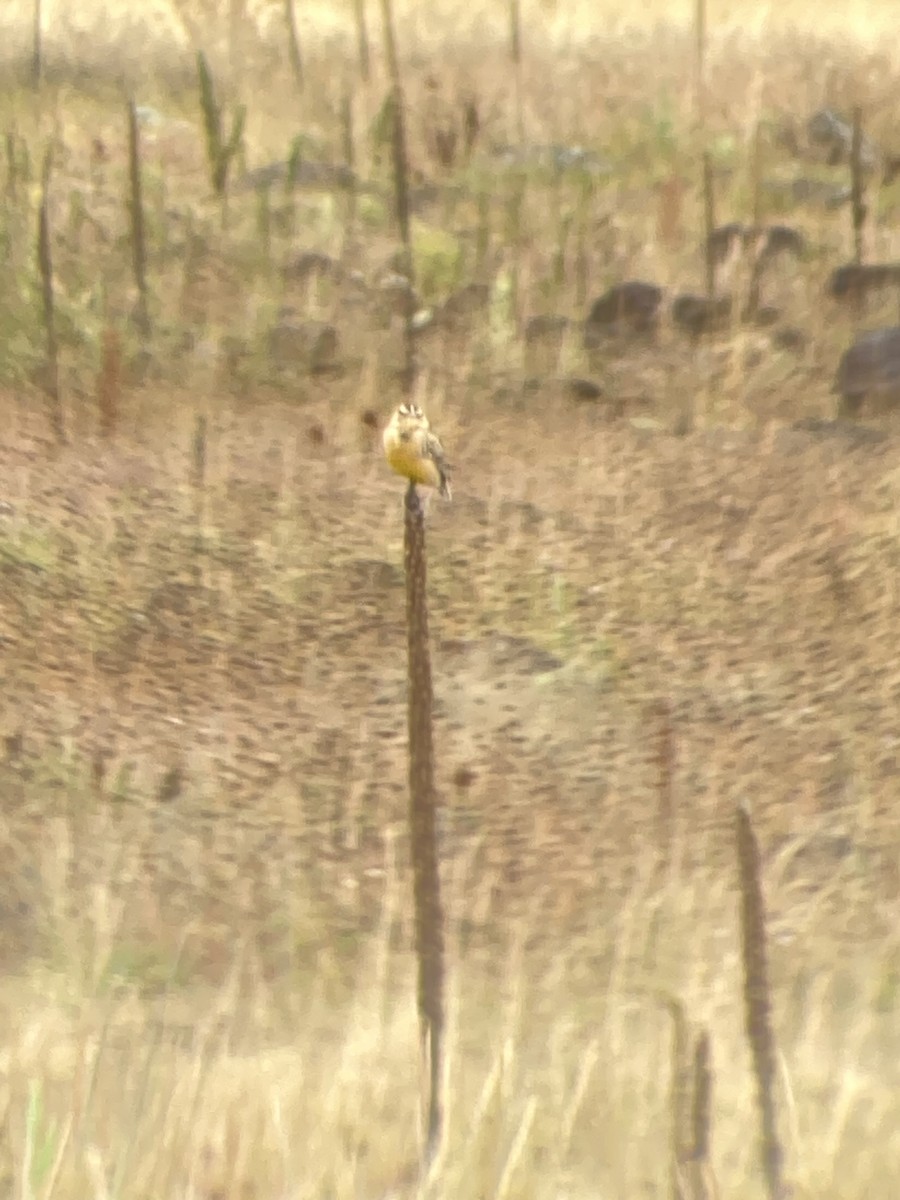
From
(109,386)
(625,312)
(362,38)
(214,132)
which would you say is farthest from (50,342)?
(362,38)

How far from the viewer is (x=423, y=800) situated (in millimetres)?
1677

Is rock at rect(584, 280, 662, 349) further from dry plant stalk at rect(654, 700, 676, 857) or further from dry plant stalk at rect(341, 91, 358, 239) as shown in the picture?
dry plant stalk at rect(654, 700, 676, 857)

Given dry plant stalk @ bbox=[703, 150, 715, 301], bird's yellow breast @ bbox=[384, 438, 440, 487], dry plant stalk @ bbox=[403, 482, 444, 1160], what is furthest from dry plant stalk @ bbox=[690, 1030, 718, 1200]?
dry plant stalk @ bbox=[703, 150, 715, 301]

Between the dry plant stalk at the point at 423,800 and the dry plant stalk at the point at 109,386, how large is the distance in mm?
3042

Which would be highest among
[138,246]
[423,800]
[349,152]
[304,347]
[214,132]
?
[349,152]

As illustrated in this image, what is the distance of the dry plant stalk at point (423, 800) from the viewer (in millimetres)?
1639

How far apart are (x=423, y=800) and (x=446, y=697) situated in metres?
2.02

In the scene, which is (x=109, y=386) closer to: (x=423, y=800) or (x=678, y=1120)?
(x=423, y=800)

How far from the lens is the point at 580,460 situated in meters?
4.82

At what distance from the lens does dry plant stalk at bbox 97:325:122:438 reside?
186 inches

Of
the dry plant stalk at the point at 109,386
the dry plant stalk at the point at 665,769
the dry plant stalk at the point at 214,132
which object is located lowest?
the dry plant stalk at the point at 665,769

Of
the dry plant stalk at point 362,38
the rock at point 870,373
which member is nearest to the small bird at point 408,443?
the rock at point 870,373

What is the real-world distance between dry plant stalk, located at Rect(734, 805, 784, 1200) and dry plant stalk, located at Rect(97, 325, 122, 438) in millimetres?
3288

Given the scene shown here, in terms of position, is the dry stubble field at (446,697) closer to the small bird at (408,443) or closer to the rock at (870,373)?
the rock at (870,373)
